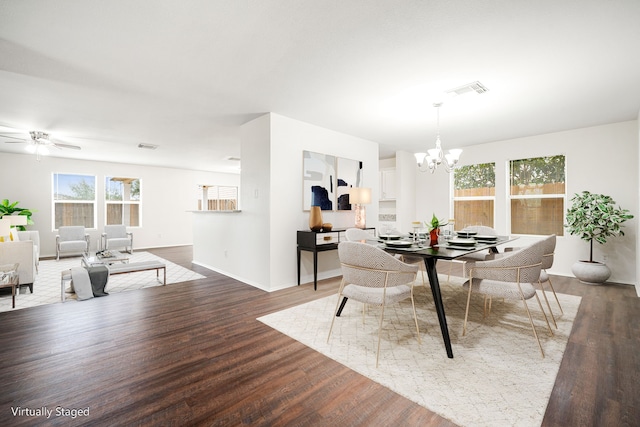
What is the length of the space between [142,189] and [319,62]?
7793 millimetres

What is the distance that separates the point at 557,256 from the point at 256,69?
5631 mm

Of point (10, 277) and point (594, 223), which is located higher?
point (594, 223)

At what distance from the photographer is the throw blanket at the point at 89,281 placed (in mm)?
3521

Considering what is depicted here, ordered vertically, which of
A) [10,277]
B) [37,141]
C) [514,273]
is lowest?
[10,277]

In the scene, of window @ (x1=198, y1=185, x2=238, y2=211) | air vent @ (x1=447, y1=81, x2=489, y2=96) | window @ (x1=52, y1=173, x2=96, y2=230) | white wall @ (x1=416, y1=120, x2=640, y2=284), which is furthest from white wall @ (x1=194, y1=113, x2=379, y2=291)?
window @ (x1=198, y1=185, x2=238, y2=211)

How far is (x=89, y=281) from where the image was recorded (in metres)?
3.59

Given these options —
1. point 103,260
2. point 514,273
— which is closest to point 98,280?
point 103,260

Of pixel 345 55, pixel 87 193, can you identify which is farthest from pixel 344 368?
pixel 87 193

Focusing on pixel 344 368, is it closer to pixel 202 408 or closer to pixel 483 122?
pixel 202 408

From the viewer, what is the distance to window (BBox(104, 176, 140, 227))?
7.86 meters

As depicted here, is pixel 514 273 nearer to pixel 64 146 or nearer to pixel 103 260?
pixel 103 260

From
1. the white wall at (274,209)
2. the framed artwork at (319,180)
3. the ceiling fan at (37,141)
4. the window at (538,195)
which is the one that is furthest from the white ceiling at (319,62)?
the window at (538,195)

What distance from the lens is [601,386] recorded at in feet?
5.80

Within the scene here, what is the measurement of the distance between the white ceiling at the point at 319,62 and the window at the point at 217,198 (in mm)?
5230
